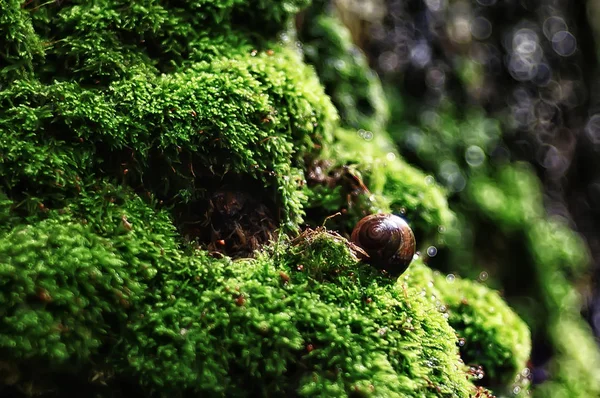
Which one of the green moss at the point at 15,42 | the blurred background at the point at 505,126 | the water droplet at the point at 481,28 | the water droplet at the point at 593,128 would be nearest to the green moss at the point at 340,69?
the blurred background at the point at 505,126

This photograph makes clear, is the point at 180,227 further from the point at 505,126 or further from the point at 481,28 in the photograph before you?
the point at 481,28

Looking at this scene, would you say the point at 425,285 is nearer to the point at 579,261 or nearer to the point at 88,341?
the point at 88,341

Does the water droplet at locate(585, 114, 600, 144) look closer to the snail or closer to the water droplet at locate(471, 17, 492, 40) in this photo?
the water droplet at locate(471, 17, 492, 40)

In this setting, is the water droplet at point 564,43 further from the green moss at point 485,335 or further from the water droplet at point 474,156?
the green moss at point 485,335

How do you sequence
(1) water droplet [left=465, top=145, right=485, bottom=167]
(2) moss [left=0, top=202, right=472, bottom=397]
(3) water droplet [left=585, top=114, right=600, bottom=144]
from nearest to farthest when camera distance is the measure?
(2) moss [left=0, top=202, right=472, bottom=397] → (1) water droplet [left=465, top=145, right=485, bottom=167] → (3) water droplet [left=585, top=114, right=600, bottom=144]

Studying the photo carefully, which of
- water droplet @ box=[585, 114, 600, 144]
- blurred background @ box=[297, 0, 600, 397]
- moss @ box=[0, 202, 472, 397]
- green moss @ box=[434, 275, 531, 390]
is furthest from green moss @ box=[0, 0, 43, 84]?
water droplet @ box=[585, 114, 600, 144]

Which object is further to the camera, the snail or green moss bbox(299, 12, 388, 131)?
green moss bbox(299, 12, 388, 131)
